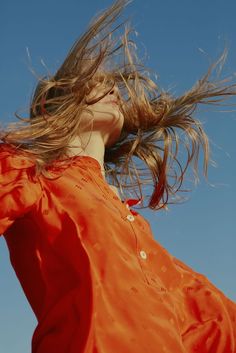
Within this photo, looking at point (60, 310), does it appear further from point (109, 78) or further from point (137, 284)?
point (109, 78)

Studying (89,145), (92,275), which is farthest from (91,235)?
(89,145)

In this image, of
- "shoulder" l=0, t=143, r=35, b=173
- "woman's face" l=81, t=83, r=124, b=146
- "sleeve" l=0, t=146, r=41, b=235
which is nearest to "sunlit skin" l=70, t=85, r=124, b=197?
"woman's face" l=81, t=83, r=124, b=146

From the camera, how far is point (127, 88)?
15.1 ft

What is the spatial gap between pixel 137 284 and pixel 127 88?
178 centimetres

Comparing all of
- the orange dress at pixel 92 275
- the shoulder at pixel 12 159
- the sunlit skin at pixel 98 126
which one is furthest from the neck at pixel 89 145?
the shoulder at pixel 12 159

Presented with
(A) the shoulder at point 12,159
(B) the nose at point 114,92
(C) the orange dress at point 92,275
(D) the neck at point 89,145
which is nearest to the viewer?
(C) the orange dress at point 92,275

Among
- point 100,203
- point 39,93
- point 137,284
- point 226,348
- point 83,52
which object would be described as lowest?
point 226,348

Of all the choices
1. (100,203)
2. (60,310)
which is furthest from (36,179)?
(60,310)

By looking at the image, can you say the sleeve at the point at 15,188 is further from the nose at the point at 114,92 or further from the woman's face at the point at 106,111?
the nose at the point at 114,92

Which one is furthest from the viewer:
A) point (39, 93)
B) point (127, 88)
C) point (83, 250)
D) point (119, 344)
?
point (127, 88)

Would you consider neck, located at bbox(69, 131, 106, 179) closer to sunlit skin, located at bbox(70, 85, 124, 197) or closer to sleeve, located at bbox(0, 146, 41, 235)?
sunlit skin, located at bbox(70, 85, 124, 197)

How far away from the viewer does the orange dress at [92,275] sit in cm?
296

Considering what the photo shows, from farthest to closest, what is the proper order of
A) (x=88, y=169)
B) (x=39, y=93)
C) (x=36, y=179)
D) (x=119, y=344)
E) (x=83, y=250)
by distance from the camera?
(x=39, y=93)
(x=88, y=169)
(x=36, y=179)
(x=83, y=250)
(x=119, y=344)

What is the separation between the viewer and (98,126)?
4098 mm
